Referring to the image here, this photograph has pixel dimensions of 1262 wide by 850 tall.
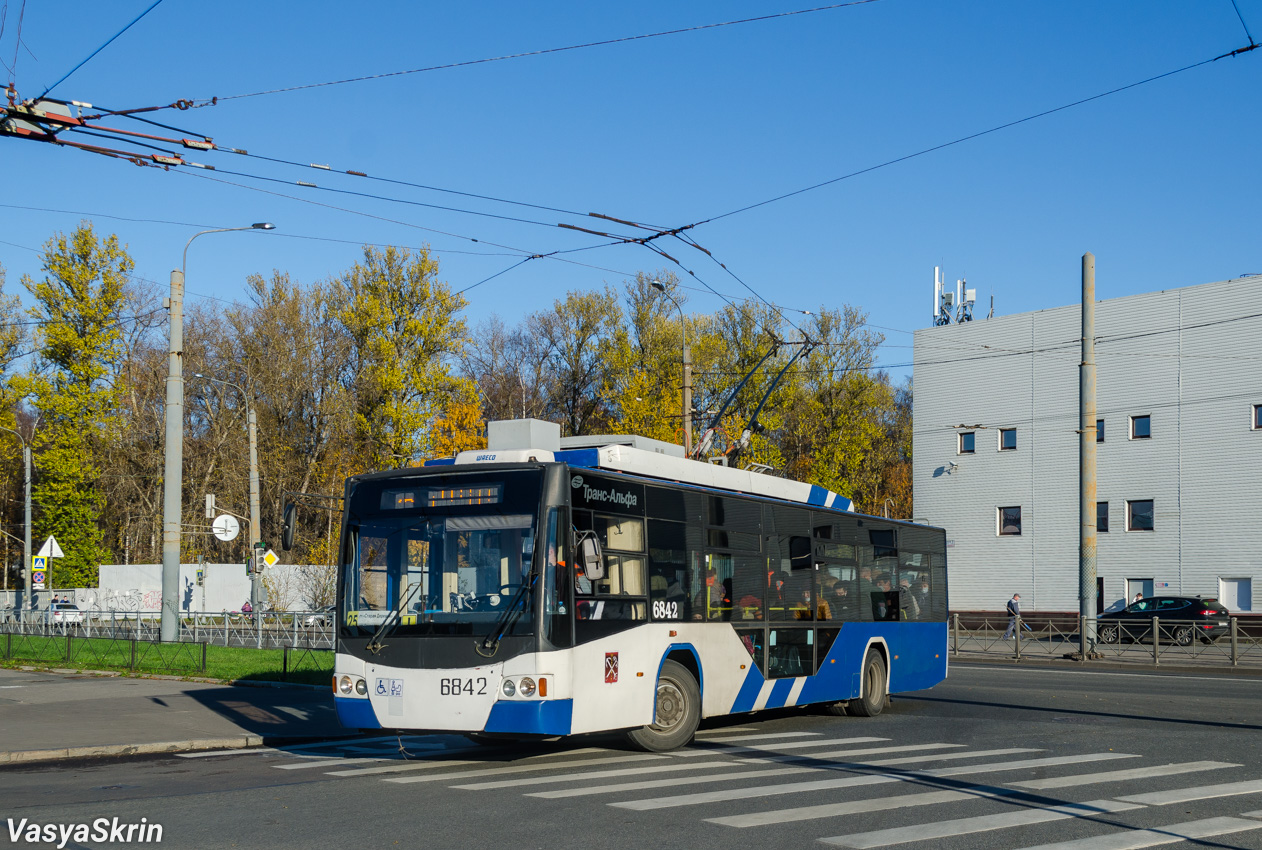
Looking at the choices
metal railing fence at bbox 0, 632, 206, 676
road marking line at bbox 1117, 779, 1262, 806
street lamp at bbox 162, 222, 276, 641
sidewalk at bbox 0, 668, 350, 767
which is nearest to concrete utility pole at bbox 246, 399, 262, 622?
metal railing fence at bbox 0, 632, 206, 676

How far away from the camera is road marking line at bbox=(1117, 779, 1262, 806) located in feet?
30.7

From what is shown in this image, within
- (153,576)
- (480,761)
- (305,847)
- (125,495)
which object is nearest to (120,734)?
(480,761)

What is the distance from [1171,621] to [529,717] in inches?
968

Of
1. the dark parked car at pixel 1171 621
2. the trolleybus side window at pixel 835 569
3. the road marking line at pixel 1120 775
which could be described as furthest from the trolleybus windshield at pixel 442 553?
the dark parked car at pixel 1171 621

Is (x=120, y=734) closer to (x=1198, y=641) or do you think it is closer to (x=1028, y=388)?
(x=1198, y=641)

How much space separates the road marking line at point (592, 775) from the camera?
10125 millimetres

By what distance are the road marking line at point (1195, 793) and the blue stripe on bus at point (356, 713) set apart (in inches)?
257

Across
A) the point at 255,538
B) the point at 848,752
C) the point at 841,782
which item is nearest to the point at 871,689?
the point at 848,752

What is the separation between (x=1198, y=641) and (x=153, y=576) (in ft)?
131

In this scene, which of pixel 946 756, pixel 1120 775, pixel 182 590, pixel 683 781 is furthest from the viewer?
pixel 182 590

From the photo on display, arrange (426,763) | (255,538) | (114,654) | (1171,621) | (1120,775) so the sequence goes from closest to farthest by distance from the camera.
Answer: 1. (1120,775)
2. (426,763)
3. (114,654)
4. (1171,621)
5. (255,538)

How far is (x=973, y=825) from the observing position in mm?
8234

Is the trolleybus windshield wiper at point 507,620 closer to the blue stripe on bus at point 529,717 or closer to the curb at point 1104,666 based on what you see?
the blue stripe on bus at point 529,717

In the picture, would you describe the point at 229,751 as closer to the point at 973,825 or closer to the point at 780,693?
the point at 780,693
